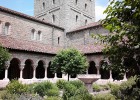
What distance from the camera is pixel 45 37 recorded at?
2677cm

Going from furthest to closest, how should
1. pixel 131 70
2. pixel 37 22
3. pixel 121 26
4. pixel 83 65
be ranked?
pixel 37 22
pixel 83 65
pixel 131 70
pixel 121 26

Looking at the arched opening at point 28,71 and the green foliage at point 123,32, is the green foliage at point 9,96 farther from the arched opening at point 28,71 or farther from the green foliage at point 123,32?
the arched opening at point 28,71

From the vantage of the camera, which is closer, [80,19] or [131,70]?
[131,70]

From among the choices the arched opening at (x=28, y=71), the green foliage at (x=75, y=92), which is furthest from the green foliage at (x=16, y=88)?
the arched opening at (x=28, y=71)

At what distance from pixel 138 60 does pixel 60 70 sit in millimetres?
14806

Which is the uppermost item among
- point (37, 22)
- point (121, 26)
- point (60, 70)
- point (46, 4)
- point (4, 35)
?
point (46, 4)

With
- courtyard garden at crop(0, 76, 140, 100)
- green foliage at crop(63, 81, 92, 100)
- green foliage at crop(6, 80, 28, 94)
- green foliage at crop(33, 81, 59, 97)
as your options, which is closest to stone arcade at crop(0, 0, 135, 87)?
green foliage at crop(63, 81, 92, 100)

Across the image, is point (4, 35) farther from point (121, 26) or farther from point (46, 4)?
point (121, 26)

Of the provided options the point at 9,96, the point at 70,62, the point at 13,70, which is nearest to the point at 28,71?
the point at 13,70

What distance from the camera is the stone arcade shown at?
66.7 feet

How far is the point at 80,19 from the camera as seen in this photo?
32.7m

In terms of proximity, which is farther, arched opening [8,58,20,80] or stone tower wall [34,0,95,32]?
stone tower wall [34,0,95,32]

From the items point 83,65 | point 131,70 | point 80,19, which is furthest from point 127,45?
point 80,19

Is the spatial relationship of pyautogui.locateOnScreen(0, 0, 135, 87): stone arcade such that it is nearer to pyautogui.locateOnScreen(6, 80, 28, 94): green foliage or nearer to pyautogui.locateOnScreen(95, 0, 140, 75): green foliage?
pyautogui.locateOnScreen(6, 80, 28, 94): green foliage
